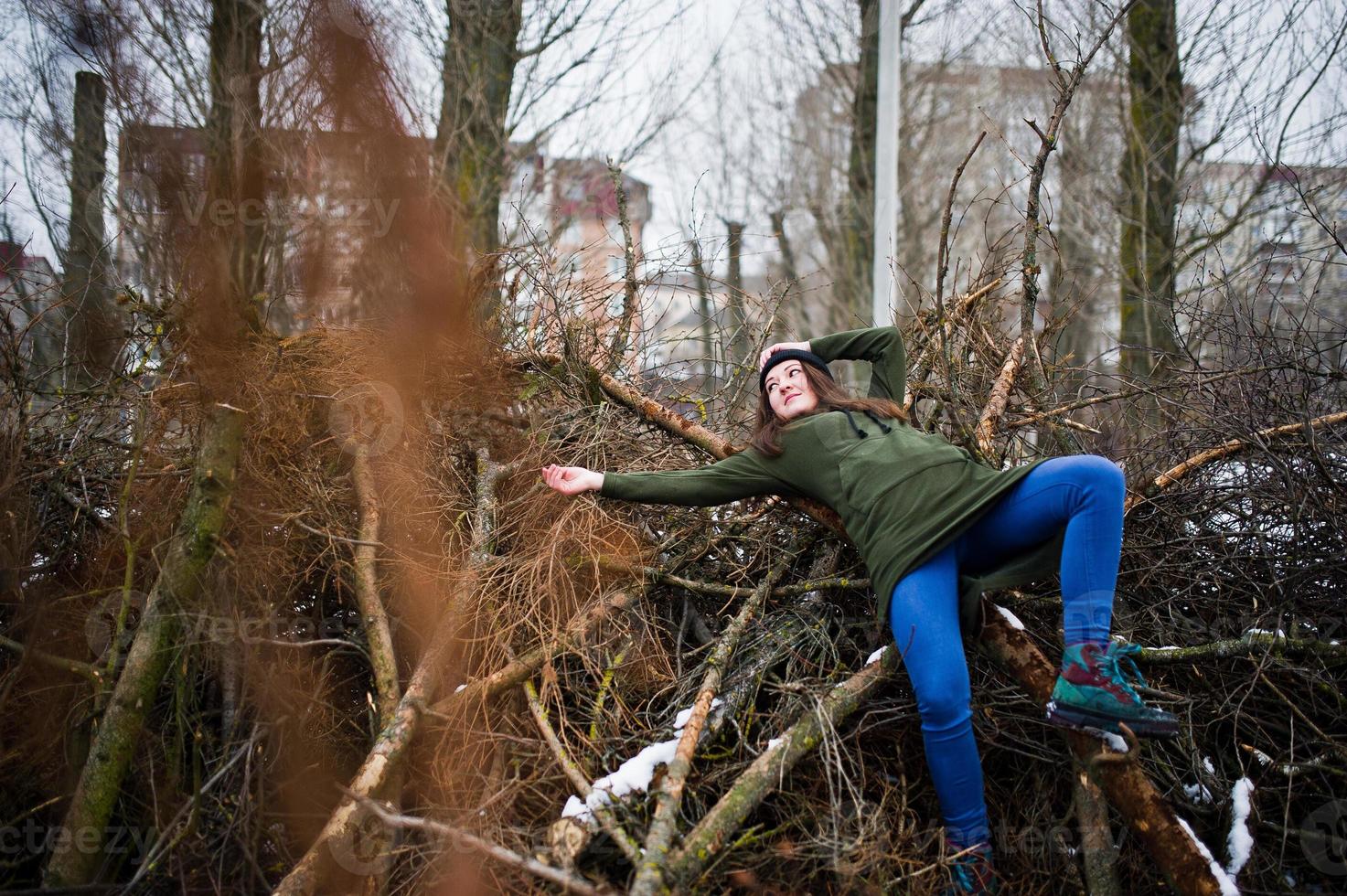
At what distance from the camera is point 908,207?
56.9 feet

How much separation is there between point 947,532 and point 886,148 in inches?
245

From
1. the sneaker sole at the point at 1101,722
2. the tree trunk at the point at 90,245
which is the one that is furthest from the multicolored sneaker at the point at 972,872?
the tree trunk at the point at 90,245

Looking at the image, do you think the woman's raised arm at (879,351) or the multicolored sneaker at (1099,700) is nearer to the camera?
the multicolored sneaker at (1099,700)

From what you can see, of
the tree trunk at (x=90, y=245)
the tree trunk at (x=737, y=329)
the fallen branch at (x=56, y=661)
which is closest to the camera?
the fallen branch at (x=56, y=661)

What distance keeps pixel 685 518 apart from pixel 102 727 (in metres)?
2.24

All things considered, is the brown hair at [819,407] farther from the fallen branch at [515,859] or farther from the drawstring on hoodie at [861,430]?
the fallen branch at [515,859]

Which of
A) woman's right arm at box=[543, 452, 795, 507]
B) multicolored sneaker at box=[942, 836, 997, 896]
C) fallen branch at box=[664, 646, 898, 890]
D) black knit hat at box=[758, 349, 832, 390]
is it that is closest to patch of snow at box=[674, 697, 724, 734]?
fallen branch at box=[664, 646, 898, 890]

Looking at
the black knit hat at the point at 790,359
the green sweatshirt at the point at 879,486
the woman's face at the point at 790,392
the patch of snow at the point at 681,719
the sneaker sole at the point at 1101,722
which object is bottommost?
the patch of snow at the point at 681,719

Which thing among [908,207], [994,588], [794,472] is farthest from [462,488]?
[908,207]

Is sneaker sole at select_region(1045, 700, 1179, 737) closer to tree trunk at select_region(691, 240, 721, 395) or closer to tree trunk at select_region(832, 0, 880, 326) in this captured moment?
tree trunk at select_region(691, 240, 721, 395)

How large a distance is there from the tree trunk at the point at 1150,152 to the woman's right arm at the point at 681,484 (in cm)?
681

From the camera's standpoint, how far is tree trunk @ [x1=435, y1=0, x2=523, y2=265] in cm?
888

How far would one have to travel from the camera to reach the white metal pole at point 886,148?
779 cm

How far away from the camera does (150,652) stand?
3.16 metres
